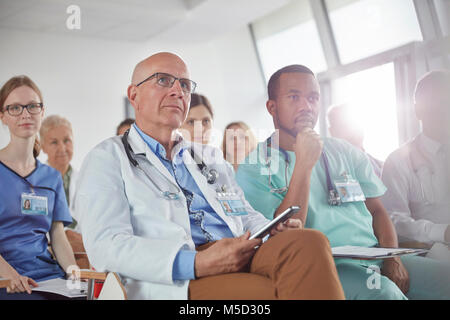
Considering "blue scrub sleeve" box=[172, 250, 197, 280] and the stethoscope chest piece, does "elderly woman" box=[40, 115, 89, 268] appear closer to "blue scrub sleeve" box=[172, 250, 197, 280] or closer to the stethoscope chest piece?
the stethoscope chest piece

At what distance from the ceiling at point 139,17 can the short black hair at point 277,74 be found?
1.35 m

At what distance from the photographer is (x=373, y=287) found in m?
1.66

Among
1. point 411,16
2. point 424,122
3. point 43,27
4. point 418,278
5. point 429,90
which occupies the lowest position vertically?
point 418,278

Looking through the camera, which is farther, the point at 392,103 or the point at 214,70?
the point at 214,70

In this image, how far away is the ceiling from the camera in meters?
2.81

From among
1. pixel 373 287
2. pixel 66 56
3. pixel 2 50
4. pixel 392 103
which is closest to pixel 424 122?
pixel 392 103

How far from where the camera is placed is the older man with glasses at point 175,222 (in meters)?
1.20

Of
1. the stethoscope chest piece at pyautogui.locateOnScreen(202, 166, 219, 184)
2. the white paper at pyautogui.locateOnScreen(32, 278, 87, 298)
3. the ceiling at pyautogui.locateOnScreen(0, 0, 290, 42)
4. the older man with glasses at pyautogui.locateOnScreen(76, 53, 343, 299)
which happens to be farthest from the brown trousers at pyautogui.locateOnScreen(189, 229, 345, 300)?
the ceiling at pyautogui.locateOnScreen(0, 0, 290, 42)

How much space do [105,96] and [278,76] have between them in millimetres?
2058

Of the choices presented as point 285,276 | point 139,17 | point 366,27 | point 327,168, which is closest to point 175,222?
point 285,276

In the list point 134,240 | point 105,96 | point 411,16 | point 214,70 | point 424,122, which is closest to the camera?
point 134,240

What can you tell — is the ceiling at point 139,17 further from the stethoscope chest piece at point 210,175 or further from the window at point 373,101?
the window at point 373,101

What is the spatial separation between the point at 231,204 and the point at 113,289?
1.95ft

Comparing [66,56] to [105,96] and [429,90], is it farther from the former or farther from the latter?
[429,90]
